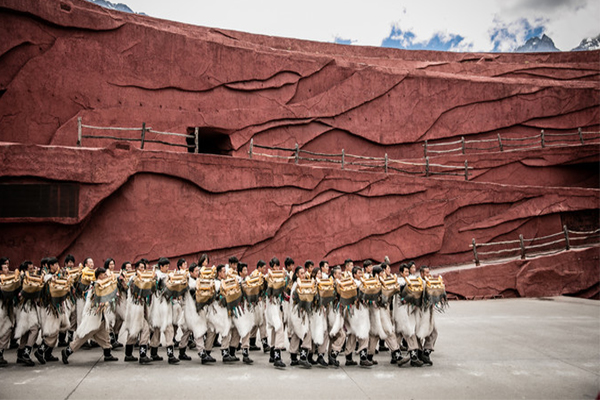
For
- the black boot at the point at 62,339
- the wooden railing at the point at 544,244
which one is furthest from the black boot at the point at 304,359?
the wooden railing at the point at 544,244

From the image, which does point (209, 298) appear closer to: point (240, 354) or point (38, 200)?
point (240, 354)

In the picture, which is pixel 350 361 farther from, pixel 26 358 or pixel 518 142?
pixel 518 142

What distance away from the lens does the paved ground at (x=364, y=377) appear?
485cm

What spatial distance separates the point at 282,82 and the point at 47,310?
1165cm

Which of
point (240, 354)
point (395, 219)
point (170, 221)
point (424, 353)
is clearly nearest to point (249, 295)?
point (240, 354)

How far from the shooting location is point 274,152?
51.3 feet

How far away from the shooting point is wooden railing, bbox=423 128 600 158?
1725 centimetres

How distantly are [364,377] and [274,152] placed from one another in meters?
11.0

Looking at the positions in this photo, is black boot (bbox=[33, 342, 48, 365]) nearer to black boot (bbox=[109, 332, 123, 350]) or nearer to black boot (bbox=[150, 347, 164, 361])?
black boot (bbox=[109, 332, 123, 350])

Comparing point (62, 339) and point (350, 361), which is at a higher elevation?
point (62, 339)

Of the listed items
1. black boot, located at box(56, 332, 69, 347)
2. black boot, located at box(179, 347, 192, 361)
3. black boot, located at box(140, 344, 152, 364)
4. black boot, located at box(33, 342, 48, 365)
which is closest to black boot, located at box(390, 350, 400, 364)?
black boot, located at box(179, 347, 192, 361)

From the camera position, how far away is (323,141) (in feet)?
54.4

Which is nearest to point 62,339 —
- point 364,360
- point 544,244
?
point 364,360

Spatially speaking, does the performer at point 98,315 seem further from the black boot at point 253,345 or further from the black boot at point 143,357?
the black boot at point 253,345
